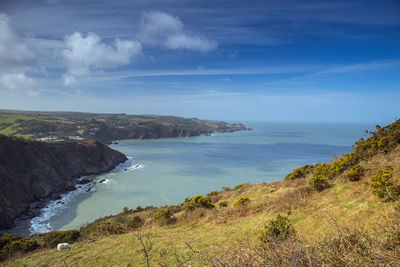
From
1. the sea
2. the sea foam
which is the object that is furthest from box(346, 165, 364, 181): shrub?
the sea foam

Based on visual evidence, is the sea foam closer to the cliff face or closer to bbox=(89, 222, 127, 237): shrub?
the cliff face

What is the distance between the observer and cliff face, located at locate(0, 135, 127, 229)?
33.2m

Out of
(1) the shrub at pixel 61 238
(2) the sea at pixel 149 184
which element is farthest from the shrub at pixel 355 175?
(2) the sea at pixel 149 184

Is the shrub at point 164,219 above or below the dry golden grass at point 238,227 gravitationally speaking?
below

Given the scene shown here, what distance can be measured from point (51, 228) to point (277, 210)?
30.2 m

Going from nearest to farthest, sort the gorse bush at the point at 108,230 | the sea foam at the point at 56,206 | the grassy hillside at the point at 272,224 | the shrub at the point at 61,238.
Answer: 1. the grassy hillside at the point at 272,224
2. the gorse bush at the point at 108,230
3. the shrub at the point at 61,238
4. the sea foam at the point at 56,206

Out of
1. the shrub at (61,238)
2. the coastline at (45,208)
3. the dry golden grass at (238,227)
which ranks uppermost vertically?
the dry golden grass at (238,227)

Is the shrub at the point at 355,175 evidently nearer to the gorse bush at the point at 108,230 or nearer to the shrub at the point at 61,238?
the gorse bush at the point at 108,230

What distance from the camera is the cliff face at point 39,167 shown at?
33.2m

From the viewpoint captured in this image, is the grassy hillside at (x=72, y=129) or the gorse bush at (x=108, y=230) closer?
the gorse bush at (x=108, y=230)

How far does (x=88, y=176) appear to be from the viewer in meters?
54.4

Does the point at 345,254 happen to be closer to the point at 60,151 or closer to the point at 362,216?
the point at 362,216

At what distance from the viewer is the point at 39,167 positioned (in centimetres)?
4447

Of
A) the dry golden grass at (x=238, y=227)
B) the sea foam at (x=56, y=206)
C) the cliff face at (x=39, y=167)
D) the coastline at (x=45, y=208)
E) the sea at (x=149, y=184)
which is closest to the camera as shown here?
the dry golden grass at (x=238, y=227)
